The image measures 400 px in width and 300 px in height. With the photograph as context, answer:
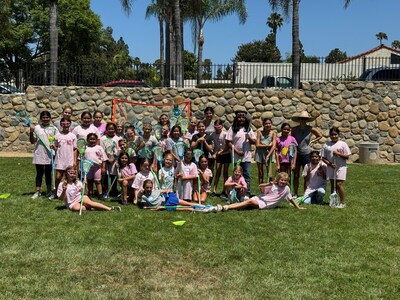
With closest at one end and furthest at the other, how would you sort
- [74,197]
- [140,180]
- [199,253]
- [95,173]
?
[199,253] < [74,197] < [140,180] < [95,173]

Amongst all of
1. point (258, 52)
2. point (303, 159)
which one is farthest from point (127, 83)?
point (258, 52)

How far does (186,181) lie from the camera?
823cm

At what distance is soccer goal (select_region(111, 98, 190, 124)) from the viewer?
16.2 metres

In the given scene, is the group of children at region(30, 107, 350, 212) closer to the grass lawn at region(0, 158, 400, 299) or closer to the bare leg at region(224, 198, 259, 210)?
the bare leg at region(224, 198, 259, 210)

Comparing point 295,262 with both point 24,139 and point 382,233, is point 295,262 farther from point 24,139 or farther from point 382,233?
point 24,139

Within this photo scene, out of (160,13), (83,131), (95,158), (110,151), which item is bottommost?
(95,158)

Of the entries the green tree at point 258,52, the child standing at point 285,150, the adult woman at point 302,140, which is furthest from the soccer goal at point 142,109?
the green tree at point 258,52

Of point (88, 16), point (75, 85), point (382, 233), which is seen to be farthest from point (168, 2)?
point (382, 233)

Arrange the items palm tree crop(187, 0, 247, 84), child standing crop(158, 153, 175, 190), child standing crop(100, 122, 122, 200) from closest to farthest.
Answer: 1. child standing crop(158, 153, 175, 190)
2. child standing crop(100, 122, 122, 200)
3. palm tree crop(187, 0, 247, 84)

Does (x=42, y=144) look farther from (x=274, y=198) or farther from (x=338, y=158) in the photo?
(x=338, y=158)

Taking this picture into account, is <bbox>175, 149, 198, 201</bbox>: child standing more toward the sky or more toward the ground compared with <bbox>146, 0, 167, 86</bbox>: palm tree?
more toward the ground

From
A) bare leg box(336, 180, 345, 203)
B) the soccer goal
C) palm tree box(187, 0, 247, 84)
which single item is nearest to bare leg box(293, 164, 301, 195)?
bare leg box(336, 180, 345, 203)

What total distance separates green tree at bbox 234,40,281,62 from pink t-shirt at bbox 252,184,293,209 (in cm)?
5380

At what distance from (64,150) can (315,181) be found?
438 centimetres
